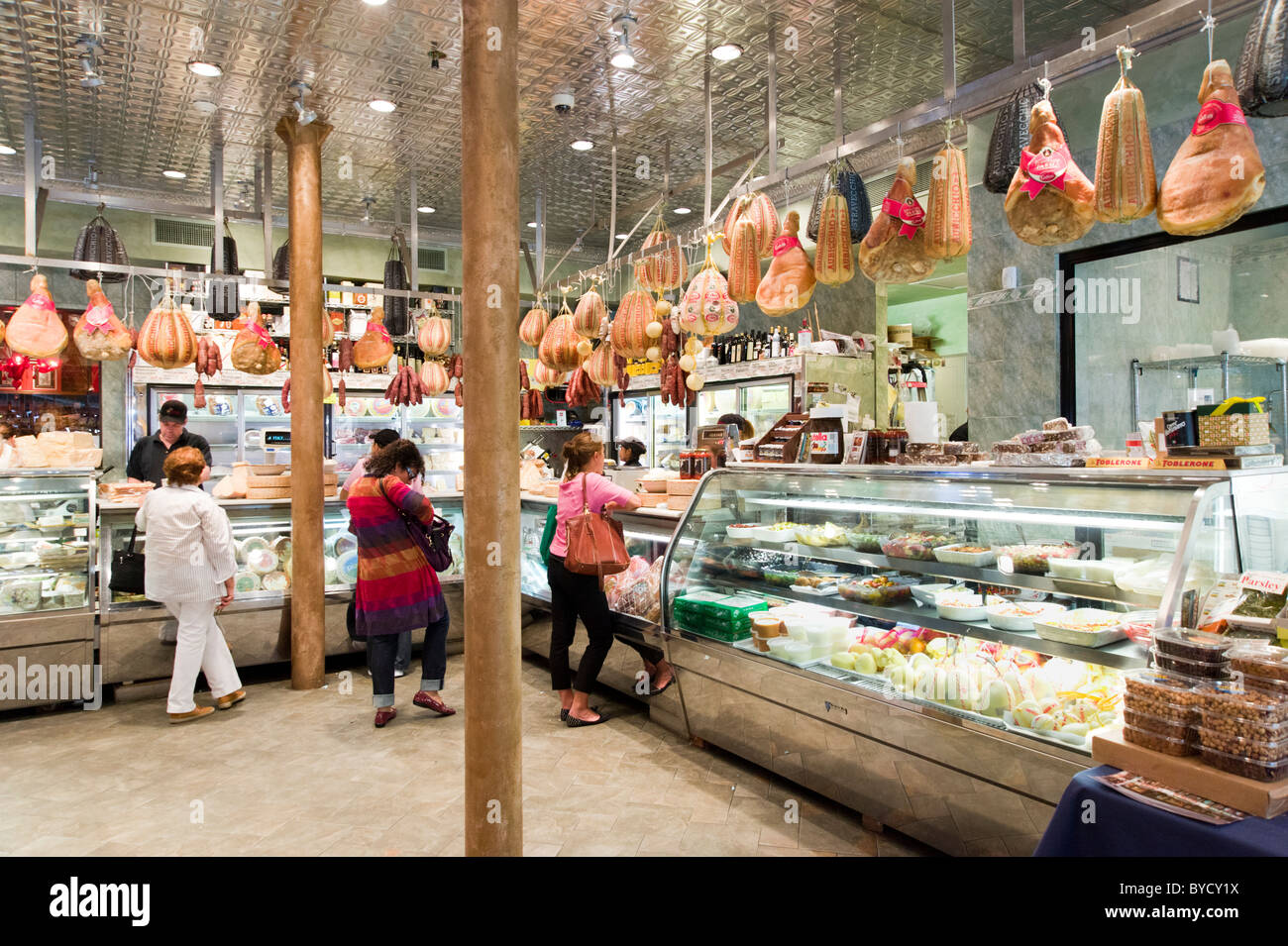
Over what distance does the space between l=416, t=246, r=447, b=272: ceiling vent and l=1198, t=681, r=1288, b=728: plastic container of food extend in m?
11.0

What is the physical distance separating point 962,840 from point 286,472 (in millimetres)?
5636

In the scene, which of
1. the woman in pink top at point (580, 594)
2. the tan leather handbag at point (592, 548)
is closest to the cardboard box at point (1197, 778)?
the tan leather handbag at point (592, 548)

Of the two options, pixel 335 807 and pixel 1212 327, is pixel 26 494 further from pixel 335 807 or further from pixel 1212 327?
pixel 1212 327

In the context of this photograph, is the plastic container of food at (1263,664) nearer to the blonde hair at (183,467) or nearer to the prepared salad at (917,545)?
the prepared salad at (917,545)

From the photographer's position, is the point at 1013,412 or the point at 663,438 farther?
the point at 663,438

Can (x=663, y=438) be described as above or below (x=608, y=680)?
above

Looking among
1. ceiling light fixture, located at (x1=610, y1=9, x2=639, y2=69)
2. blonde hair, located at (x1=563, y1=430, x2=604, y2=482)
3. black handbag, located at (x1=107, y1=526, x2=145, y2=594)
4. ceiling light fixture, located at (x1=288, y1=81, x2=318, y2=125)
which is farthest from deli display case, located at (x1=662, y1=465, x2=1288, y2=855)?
ceiling light fixture, located at (x1=288, y1=81, x2=318, y2=125)

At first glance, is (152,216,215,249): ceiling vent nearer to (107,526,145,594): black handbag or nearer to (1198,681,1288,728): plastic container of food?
(107,526,145,594): black handbag

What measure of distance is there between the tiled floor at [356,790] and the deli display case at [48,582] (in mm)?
284

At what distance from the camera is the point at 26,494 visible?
17.9 feet

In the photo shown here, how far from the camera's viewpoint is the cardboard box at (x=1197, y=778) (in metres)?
1.70
